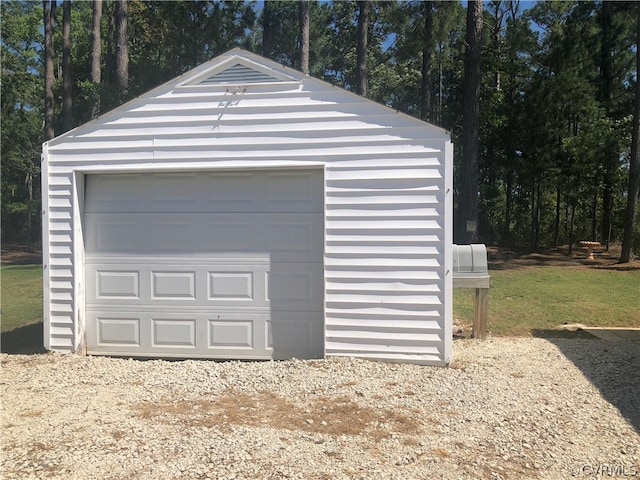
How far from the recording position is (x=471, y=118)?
1309 centimetres

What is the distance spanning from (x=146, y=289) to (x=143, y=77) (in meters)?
18.4

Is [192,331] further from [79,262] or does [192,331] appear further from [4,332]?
[4,332]

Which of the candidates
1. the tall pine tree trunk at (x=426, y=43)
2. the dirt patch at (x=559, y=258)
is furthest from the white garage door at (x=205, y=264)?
the dirt patch at (x=559, y=258)

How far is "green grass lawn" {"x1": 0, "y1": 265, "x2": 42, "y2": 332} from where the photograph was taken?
830cm

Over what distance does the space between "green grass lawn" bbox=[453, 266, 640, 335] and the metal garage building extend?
2884mm

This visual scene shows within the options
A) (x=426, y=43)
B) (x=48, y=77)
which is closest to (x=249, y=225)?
(x=426, y=43)

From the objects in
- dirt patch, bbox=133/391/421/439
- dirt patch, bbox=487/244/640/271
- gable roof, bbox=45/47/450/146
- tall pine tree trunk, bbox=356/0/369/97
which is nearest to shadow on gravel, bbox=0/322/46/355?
gable roof, bbox=45/47/450/146

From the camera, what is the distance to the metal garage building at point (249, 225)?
543 centimetres

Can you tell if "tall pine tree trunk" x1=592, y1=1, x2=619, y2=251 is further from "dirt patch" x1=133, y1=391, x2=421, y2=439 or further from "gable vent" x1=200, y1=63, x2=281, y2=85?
"dirt patch" x1=133, y1=391, x2=421, y2=439

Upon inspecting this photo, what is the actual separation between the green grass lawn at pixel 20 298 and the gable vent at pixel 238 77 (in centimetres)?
496

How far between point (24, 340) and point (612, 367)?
7.19 meters

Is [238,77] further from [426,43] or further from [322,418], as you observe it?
[426,43]

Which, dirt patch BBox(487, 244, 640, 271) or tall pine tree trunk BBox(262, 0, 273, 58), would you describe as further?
tall pine tree trunk BBox(262, 0, 273, 58)

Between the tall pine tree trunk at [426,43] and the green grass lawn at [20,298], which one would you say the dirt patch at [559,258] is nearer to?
the tall pine tree trunk at [426,43]
